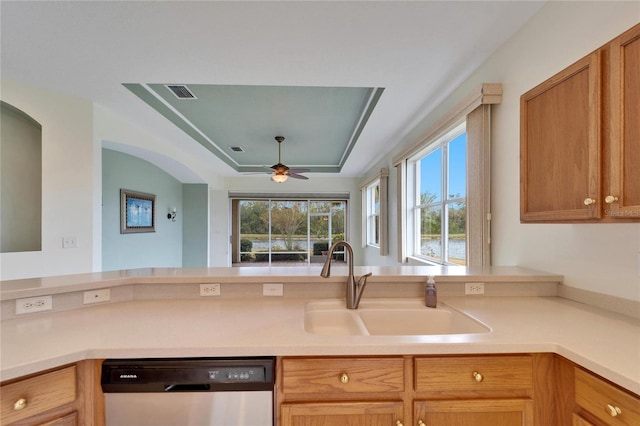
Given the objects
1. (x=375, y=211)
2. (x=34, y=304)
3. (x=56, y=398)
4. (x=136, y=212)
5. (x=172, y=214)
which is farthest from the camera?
(x=375, y=211)

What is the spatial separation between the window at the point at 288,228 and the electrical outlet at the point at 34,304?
20.2 feet

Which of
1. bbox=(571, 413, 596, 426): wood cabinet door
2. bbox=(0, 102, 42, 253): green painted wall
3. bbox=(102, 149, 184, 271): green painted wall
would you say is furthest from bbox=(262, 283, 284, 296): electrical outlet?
bbox=(102, 149, 184, 271): green painted wall

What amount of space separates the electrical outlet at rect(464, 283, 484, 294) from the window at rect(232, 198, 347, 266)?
5.84m

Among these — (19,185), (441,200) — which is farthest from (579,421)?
(19,185)

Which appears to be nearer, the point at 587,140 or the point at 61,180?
the point at 587,140

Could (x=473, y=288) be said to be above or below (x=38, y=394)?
above

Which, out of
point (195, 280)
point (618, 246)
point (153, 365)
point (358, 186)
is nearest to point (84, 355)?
point (153, 365)

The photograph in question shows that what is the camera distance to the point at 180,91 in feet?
9.46

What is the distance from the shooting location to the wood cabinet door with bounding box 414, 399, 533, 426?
3.30 feet

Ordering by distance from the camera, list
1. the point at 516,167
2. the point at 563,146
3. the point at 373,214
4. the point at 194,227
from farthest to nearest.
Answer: the point at 194,227, the point at 373,214, the point at 516,167, the point at 563,146

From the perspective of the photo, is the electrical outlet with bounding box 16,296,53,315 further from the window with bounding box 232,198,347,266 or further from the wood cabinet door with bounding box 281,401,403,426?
the window with bounding box 232,198,347,266

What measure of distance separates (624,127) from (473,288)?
102cm

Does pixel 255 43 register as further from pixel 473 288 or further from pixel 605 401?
pixel 605 401

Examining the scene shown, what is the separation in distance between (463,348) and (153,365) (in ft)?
3.59
